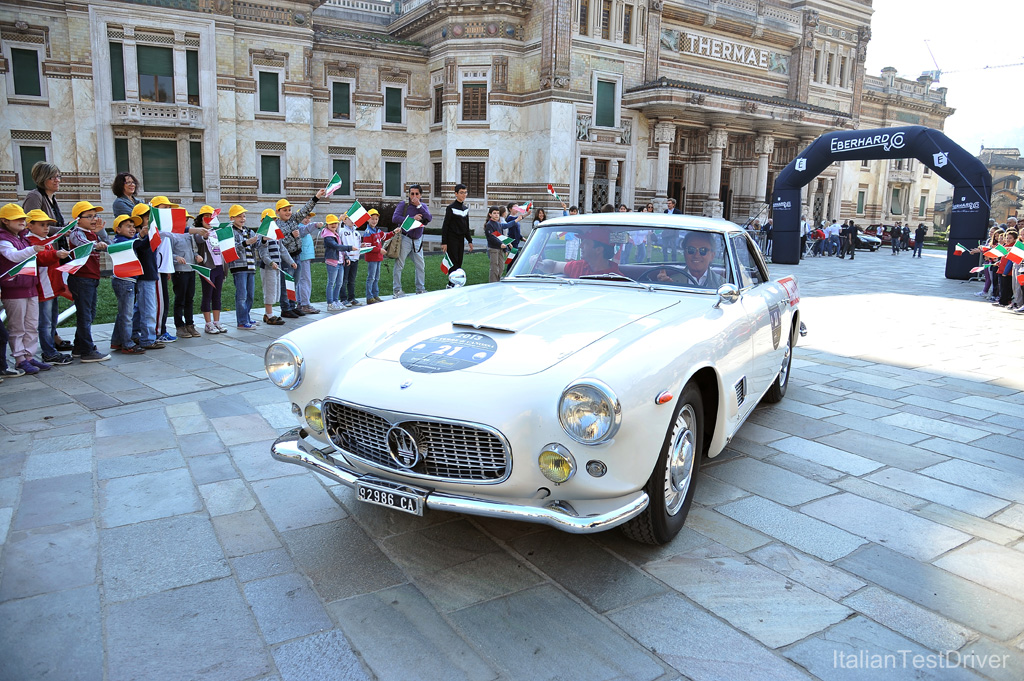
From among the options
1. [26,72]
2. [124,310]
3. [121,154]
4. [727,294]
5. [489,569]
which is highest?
[26,72]

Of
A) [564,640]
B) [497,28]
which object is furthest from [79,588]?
[497,28]

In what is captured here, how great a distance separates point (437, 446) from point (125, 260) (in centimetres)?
611

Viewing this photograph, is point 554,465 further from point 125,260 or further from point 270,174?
point 270,174

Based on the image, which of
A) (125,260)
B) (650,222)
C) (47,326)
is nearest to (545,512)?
(650,222)

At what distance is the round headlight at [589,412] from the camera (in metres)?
2.71

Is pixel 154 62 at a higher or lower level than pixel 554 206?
higher

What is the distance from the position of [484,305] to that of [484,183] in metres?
27.7

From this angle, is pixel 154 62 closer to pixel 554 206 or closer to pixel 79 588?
pixel 554 206

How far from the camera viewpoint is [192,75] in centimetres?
2684

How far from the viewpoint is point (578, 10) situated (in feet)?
96.5

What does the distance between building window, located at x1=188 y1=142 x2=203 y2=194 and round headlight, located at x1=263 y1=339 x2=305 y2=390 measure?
27488 millimetres

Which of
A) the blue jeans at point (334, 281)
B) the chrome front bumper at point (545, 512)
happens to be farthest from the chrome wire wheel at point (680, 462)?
the blue jeans at point (334, 281)

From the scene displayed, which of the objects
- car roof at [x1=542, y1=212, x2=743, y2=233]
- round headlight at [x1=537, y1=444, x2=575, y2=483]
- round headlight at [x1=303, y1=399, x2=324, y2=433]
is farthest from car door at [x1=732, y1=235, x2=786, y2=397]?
round headlight at [x1=303, y1=399, x2=324, y2=433]

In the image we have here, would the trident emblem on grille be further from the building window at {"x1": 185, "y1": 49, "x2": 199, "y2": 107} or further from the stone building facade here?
the building window at {"x1": 185, "y1": 49, "x2": 199, "y2": 107}
